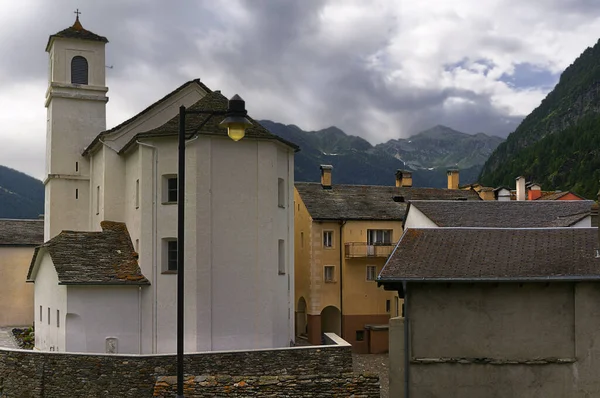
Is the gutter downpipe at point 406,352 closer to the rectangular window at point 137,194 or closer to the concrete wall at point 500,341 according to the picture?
the concrete wall at point 500,341

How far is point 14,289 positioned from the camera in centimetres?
4872

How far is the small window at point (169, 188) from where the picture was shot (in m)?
29.2

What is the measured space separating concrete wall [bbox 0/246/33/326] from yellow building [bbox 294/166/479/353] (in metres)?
18.8

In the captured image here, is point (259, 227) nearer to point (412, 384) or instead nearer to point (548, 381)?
point (412, 384)

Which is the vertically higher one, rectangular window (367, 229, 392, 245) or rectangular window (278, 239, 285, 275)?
rectangular window (367, 229, 392, 245)

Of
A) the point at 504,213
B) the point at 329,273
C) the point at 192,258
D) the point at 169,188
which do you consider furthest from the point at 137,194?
the point at 504,213

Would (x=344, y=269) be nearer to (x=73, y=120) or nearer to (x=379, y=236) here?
(x=379, y=236)

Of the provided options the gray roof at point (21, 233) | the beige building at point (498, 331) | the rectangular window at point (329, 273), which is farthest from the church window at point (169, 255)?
the gray roof at point (21, 233)

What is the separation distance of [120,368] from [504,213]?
24.5 metres

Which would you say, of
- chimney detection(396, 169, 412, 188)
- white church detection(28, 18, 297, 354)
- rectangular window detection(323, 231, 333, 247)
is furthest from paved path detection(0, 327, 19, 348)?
chimney detection(396, 169, 412, 188)

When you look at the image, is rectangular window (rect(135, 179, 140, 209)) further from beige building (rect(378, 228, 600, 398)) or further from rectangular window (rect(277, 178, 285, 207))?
beige building (rect(378, 228, 600, 398))

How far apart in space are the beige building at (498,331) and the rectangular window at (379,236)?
1063 inches

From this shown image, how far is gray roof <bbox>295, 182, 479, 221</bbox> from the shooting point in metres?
47.0

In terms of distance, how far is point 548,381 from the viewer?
19.3 meters
